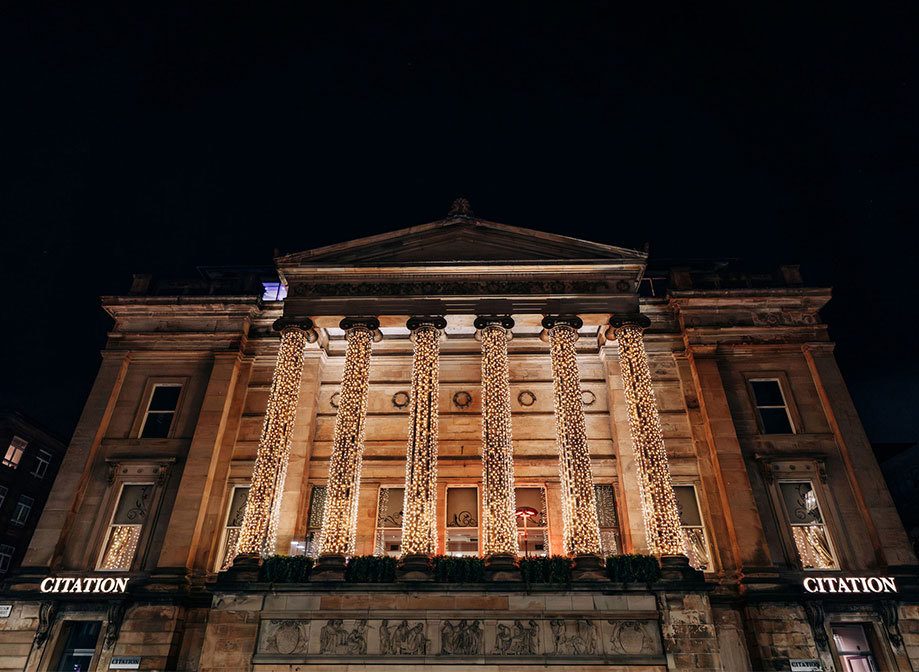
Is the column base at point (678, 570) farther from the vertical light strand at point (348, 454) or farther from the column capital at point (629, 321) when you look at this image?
the vertical light strand at point (348, 454)

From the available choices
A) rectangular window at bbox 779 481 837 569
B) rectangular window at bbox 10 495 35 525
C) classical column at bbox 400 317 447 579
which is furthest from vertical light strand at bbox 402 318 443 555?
rectangular window at bbox 10 495 35 525

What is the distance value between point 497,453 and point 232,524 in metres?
11.8

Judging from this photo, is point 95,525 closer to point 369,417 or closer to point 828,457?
point 369,417

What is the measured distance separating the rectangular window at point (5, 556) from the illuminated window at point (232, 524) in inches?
1175

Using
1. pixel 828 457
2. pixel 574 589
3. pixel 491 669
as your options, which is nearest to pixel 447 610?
pixel 491 669

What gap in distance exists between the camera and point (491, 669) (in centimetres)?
1839

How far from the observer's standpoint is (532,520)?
25.4 metres

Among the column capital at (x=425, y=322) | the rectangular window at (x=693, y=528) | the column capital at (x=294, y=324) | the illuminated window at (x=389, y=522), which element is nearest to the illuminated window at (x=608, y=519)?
the rectangular window at (x=693, y=528)

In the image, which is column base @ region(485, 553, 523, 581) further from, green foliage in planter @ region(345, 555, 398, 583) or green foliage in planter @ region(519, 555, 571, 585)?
green foliage in planter @ region(345, 555, 398, 583)

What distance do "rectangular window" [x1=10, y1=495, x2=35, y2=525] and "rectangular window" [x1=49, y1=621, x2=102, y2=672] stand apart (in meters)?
29.8

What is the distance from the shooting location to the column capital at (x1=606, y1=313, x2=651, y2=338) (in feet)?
83.5

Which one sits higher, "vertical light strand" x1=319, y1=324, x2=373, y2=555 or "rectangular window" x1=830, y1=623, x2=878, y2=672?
"vertical light strand" x1=319, y1=324, x2=373, y2=555

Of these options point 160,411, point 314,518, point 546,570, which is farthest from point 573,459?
point 160,411

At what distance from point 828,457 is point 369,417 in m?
19.8
